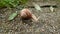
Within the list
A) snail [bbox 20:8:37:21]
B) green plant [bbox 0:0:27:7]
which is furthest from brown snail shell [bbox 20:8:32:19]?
green plant [bbox 0:0:27:7]

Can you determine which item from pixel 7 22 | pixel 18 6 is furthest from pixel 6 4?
pixel 7 22

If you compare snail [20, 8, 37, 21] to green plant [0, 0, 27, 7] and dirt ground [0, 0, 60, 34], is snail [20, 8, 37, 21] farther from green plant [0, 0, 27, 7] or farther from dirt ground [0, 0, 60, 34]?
green plant [0, 0, 27, 7]

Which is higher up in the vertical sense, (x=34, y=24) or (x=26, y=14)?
(x=26, y=14)

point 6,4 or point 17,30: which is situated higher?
point 6,4

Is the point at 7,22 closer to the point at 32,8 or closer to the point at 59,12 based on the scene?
the point at 32,8

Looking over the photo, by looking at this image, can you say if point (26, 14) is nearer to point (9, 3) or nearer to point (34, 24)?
point (34, 24)

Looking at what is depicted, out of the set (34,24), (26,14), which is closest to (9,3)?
(26,14)

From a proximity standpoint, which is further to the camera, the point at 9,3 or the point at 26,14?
the point at 9,3

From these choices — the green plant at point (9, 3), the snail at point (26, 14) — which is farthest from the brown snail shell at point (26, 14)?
the green plant at point (9, 3)
